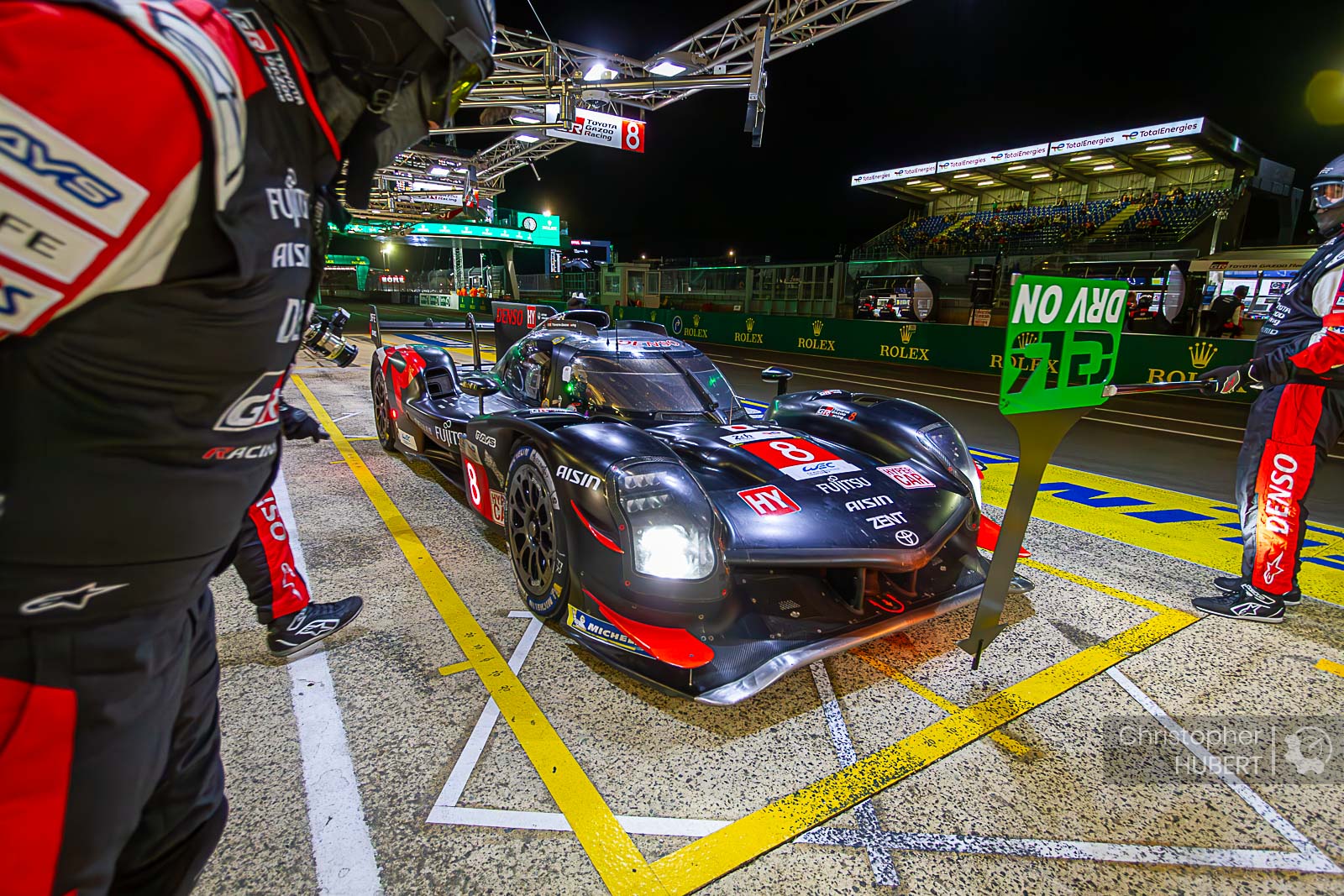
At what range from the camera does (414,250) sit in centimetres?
6062

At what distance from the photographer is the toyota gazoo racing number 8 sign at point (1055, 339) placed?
209 centimetres

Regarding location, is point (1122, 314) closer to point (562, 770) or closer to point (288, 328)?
point (562, 770)

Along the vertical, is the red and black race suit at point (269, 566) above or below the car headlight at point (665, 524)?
below

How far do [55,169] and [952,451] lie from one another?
333 cm

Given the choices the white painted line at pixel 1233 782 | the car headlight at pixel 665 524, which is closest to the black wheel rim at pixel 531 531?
the car headlight at pixel 665 524

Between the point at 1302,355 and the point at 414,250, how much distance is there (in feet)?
219

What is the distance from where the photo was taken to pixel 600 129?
547 inches

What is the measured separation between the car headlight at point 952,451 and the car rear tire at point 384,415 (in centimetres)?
425

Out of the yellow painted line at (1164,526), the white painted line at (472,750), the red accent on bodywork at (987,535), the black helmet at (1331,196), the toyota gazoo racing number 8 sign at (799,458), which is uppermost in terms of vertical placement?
the black helmet at (1331,196)

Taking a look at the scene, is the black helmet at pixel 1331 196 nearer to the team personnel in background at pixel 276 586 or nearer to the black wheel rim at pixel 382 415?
the team personnel in background at pixel 276 586

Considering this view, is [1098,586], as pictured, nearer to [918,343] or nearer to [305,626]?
[305,626]

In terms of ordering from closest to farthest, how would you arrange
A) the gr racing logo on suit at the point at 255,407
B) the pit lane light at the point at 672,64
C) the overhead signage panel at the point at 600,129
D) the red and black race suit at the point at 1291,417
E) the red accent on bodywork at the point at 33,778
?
the red accent on bodywork at the point at 33,778, the gr racing logo on suit at the point at 255,407, the red and black race suit at the point at 1291,417, the pit lane light at the point at 672,64, the overhead signage panel at the point at 600,129

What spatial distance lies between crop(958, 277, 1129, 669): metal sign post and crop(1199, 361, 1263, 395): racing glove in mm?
1054

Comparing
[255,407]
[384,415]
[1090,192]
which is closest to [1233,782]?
[255,407]
